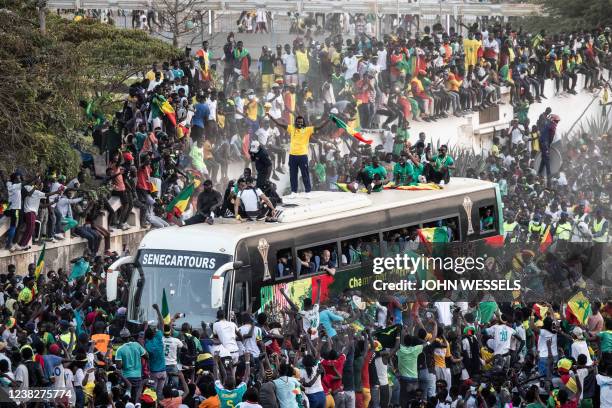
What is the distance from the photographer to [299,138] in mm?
25547

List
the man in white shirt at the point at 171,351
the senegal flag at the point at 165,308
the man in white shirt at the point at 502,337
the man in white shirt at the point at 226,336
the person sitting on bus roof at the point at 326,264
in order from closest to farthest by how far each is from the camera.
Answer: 1. the man in white shirt at the point at 171,351
2. the man in white shirt at the point at 226,336
3. the man in white shirt at the point at 502,337
4. the senegal flag at the point at 165,308
5. the person sitting on bus roof at the point at 326,264

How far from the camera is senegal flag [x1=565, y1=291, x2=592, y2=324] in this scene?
20.2 m

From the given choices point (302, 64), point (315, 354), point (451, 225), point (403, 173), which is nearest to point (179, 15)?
point (302, 64)

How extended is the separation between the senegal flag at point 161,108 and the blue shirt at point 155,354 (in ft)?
37.2

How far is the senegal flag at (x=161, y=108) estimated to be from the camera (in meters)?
29.3

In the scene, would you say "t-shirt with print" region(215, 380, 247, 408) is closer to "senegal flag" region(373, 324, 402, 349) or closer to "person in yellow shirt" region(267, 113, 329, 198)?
"senegal flag" region(373, 324, 402, 349)

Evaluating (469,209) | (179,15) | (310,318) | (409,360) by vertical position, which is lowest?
(409,360)

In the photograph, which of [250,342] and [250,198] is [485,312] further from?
[250,198]

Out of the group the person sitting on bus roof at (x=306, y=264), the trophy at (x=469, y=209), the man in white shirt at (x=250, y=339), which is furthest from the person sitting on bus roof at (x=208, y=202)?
the trophy at (x=469, y=209)

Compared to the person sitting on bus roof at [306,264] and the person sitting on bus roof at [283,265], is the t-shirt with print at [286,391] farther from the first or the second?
the person sitting on bus roof at [306,264]

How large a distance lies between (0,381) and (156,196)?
11393 mm

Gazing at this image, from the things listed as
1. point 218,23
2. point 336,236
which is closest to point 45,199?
point 336,236

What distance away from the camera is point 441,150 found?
25.6 metres

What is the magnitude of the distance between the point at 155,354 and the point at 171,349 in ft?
1.10
